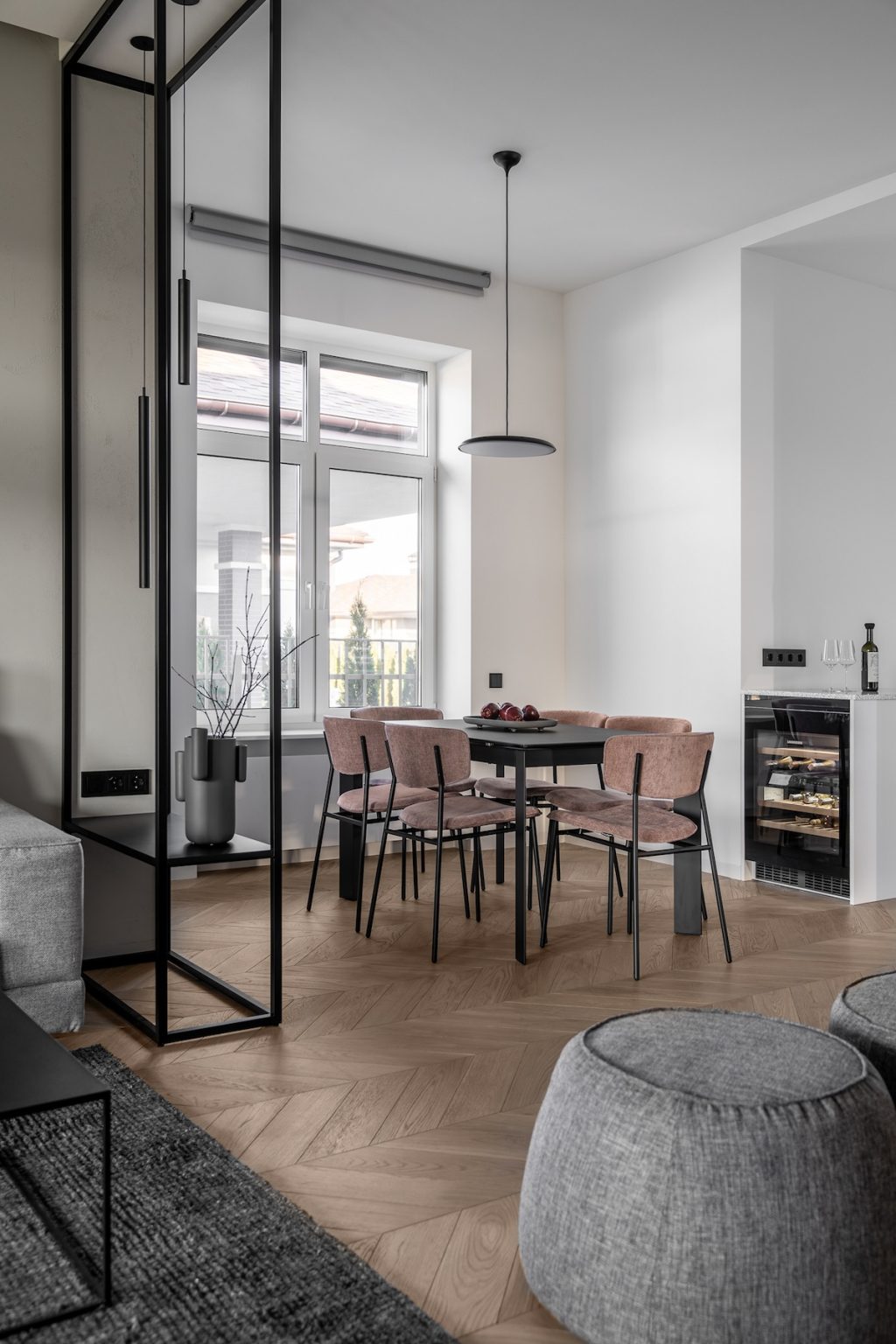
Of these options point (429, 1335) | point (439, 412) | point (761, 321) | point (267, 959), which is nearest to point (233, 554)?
point (439, 412)

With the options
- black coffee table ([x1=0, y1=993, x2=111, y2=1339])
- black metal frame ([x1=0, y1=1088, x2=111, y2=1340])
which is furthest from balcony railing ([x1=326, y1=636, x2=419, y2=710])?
black metal frame ([x1=0, y1=1088, x2=111, y2=1340])

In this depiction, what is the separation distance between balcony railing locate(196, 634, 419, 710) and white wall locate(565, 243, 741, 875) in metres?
1.02

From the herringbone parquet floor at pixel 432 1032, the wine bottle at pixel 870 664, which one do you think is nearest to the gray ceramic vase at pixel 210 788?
the herringbone parquet floor at pixel 432 1032

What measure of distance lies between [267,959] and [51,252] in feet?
8.40

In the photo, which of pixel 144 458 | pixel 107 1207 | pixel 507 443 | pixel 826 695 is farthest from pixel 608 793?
pixel 107 1207

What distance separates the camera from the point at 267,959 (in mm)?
3826

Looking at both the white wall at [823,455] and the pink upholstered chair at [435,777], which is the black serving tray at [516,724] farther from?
the white wall at [823,455]

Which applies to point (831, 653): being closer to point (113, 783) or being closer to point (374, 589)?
point (374, 589)

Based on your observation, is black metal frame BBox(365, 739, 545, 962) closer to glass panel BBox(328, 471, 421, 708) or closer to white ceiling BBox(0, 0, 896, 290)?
glass panel BBox(328, 471, 421, 708)

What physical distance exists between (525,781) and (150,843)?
4.65 ft

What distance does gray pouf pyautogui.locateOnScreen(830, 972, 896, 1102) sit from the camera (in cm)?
181

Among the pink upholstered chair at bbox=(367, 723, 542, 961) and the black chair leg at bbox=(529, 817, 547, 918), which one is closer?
the pink upholstered chair at bbox=(367, 723, 542, 961)

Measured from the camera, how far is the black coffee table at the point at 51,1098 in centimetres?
166

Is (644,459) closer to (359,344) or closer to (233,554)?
(359,344)
